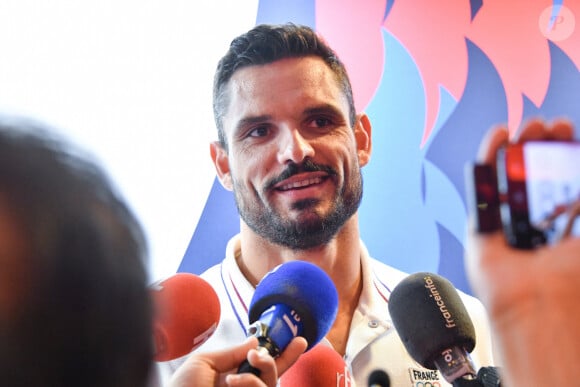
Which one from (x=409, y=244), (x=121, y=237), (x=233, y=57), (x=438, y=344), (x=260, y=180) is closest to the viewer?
(x=121, y=237)

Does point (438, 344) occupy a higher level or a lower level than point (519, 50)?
lower

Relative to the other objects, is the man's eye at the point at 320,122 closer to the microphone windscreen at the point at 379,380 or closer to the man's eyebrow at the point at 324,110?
the man's eyebrow at the point at 324,110

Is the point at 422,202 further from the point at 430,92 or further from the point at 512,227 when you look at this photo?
the point at 512,227

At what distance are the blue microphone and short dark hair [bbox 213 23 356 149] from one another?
2.91 feet

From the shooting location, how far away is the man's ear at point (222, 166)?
6.63 feet

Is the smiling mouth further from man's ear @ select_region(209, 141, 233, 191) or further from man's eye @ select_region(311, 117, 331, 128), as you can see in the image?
man's ear @ select_region(209, 141, 233, 191)

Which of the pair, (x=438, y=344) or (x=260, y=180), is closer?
(x=438, y=344)

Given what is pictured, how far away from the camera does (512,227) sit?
2.07ft

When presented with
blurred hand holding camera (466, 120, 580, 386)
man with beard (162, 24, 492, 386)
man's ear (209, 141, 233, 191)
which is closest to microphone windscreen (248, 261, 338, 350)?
blurred hand holding camera (466, 120, 580, 386)

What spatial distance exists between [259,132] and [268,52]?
0.24 m

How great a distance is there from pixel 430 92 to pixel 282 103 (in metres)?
0.85

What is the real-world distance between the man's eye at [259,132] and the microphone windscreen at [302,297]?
2.39ft

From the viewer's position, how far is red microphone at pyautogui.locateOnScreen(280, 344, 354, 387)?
4.24 feet

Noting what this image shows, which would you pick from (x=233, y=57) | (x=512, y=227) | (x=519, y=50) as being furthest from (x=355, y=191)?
(x=512, y=227)
